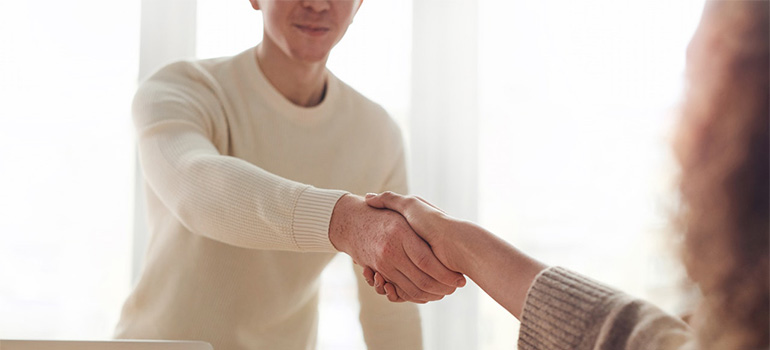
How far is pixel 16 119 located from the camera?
2.13m

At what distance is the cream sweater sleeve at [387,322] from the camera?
154cm

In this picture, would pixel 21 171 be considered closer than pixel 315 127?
No

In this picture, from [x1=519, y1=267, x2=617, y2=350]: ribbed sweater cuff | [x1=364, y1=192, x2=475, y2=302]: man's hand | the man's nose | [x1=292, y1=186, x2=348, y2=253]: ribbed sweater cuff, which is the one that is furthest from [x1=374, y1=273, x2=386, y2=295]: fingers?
the man's nose

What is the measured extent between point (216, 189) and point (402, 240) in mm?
308

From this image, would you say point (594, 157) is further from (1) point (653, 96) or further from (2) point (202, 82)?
(2) point (202, 82)

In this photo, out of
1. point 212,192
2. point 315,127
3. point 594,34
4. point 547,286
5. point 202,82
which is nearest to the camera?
point 547,286

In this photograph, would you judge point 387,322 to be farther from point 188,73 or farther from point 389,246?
point 188,73

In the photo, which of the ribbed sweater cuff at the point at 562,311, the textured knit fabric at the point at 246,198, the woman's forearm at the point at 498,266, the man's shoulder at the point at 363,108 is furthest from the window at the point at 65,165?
the ribbed sweater cuff at the point at 562,311

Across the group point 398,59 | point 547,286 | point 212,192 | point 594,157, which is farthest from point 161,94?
point 594,157

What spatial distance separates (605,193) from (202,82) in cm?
131

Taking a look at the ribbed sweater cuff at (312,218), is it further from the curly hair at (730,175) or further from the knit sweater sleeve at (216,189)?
the curly hair at (730,175)

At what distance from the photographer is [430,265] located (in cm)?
111

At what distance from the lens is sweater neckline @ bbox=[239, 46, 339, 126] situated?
1.52m

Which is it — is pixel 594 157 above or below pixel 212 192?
below
